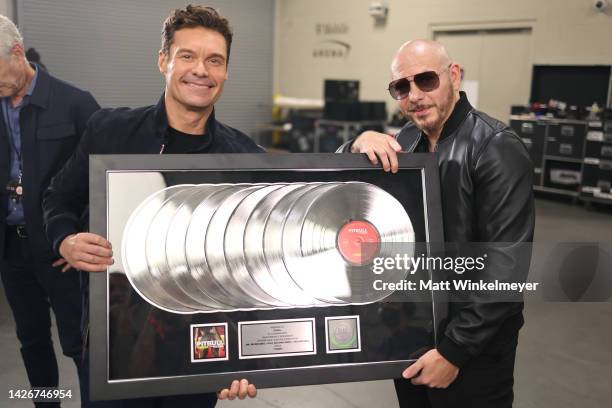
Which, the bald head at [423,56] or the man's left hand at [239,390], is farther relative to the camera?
the bald head at [423,56]

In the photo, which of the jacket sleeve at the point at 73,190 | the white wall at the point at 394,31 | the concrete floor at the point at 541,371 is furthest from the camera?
the white wall at the point at 394,31

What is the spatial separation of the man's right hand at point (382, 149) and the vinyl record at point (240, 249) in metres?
0.33

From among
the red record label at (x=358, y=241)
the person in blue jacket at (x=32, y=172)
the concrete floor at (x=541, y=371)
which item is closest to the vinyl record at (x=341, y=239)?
the red record label at (x=358, y=241)

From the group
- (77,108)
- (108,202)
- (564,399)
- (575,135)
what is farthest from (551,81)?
(108,202)

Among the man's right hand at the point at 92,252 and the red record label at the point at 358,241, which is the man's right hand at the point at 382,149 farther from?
the man's right hand at the point at 92,252

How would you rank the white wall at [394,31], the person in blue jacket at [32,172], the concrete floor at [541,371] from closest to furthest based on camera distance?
the person in blue jacket at [32,172]
the concrete floor at [541,371]
the white wall at [394,31]

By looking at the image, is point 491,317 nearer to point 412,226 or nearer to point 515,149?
point 412,226

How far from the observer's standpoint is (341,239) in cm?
148

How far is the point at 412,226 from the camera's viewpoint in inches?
58.6

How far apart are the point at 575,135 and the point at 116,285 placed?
336 inches

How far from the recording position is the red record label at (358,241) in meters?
1.48

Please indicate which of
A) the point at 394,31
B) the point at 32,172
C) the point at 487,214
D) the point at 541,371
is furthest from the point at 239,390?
the point at 394,31

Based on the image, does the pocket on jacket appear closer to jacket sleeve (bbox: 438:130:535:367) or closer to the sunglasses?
the sunglasses

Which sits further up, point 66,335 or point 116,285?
point 116,285
